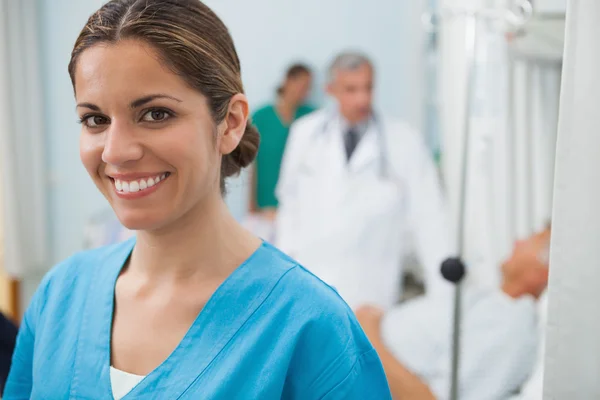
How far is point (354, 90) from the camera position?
8.69ft

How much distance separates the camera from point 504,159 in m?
2.34

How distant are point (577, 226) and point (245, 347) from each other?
1.55ft

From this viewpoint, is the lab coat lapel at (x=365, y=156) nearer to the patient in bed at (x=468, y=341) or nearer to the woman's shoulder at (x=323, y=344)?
the patient in bed at (x=468, y=341)

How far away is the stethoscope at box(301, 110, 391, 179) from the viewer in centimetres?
260

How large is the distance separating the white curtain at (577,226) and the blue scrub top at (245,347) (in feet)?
0.85

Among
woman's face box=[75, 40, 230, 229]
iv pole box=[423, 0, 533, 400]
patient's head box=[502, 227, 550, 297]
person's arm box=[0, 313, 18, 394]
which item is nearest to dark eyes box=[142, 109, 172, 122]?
woman's face box=[75, 40, 230, 229]

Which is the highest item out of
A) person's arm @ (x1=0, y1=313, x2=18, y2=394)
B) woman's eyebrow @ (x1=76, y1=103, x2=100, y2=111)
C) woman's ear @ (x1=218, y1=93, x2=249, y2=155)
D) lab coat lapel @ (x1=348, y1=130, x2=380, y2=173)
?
woman's eyebrow @ (x1=76, y1=103, x2=100, y2=111)

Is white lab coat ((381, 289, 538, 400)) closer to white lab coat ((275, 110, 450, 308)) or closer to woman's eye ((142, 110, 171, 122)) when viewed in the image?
white lab coat ((275, 110, 450, 308))

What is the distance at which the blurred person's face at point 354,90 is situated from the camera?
263 cm

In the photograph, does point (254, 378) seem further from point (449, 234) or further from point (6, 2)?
point (6, 2)

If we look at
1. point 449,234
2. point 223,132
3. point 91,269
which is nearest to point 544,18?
point 449,234

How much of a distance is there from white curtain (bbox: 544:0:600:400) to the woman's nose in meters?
0.56

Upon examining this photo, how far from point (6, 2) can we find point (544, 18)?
2.35 m

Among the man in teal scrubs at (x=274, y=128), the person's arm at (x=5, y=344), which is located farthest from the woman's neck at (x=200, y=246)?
the man in teal scrubs at (x=274, y=128)
